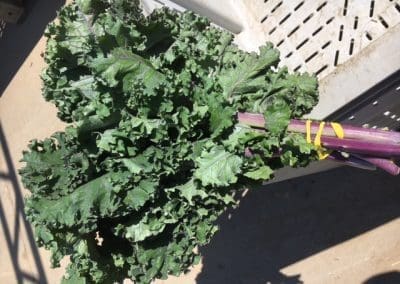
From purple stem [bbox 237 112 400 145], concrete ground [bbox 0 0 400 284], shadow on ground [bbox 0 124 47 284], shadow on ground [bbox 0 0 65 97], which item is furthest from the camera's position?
shadow on ground [bbox 0 0 65 97]

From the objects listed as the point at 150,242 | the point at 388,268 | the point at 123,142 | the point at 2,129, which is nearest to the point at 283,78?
the point at 123,142

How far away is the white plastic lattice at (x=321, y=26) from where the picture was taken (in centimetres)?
204

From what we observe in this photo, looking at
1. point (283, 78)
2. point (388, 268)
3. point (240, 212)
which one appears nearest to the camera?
point (283, 78)

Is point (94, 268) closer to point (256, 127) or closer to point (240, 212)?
point (256, 127)

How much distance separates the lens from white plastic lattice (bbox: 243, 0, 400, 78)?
6.68 ft

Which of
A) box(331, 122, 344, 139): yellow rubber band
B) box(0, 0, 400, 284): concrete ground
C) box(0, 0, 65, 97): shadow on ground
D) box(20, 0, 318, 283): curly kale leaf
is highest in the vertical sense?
box(0, 0, 65, 97): shadow on ground

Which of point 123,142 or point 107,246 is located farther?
point 107,246

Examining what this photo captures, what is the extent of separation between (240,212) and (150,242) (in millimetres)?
1329

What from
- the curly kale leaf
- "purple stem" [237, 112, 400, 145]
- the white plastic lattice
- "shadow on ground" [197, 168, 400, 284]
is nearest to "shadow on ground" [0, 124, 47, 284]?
"shadow on ground" [197, 168, 400, 284]

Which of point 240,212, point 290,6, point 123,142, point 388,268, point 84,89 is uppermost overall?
point 290,6

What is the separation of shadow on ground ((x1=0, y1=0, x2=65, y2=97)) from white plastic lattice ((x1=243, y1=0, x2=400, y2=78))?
2264 millimetres

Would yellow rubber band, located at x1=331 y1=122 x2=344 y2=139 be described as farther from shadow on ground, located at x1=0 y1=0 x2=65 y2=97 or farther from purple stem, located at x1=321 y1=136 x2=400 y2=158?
shadow on ground, located at x1=0 y1=0 x2=65 y2=97

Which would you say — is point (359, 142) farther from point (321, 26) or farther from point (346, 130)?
point (321, 26)

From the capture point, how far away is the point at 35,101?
4.35 metres
